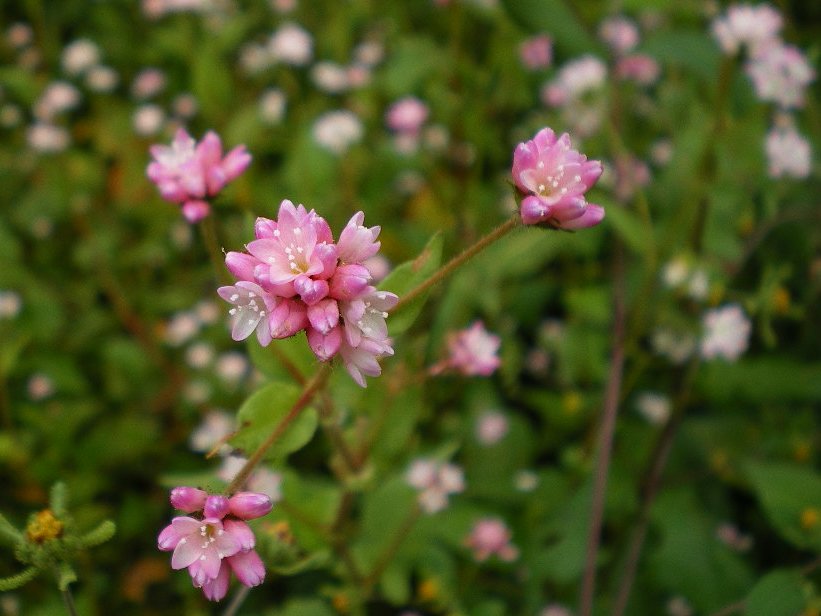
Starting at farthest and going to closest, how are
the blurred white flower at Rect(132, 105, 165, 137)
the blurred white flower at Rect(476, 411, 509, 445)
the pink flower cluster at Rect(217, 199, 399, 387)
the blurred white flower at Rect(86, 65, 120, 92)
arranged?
the blurred white flower at Rect(86, 65, 120, 92)
the blurred white flower at Rect(132, 105, 165, 137)
the blurred white flower at Rect(476, 411, 509, 445)
the pink flower cluster at Rect(217, 199, 399, 387)

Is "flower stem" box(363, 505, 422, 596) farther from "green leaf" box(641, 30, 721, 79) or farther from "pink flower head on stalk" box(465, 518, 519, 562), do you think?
"green leaf" box(641, 30, 721, 79)

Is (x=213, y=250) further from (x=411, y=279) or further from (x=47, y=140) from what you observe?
(x=47, y=140)

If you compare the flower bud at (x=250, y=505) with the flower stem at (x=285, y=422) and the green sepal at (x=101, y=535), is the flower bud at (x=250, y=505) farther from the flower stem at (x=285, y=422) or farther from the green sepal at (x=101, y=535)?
the green sepal at (x=101, y=535)

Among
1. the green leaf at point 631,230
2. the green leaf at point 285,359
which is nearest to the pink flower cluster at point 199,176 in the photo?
the green leaf at point 285,359

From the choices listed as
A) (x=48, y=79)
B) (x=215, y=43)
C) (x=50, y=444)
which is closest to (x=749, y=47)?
(x=215, y=43)

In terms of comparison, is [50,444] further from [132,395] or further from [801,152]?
[801,152]

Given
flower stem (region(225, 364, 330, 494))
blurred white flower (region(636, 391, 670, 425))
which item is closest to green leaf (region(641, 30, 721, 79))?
blurred white flower (region(636, 391, 670, 425))
